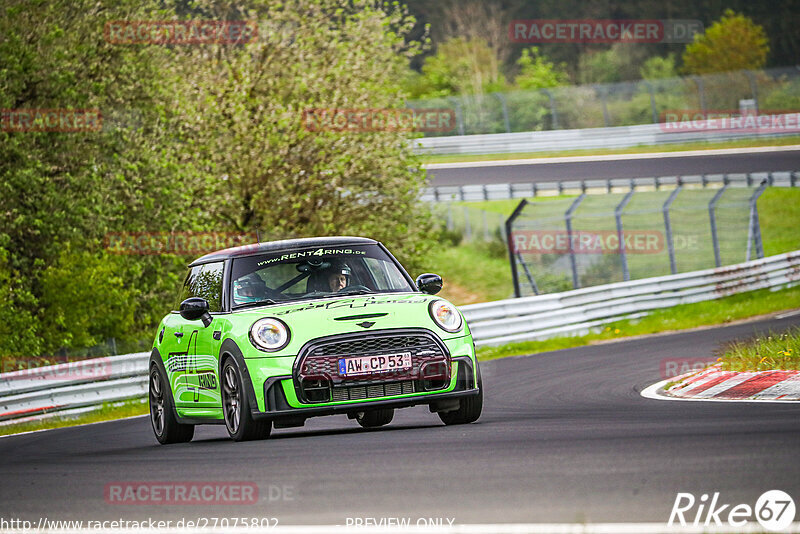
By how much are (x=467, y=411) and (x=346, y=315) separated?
4.36 feet

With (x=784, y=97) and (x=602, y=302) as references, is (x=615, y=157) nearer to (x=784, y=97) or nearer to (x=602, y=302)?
(x=784, y=97)

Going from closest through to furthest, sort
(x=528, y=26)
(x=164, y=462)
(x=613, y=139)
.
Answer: (x=164, y=462), (x=613, y=139), (x=528, y=26)

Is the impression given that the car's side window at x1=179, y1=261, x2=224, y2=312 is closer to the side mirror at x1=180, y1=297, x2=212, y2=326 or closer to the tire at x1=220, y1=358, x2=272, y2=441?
the side mirror at x1=180, y1=297, x2=212, y2=326

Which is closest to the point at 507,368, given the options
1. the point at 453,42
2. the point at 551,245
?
the point at 551,245

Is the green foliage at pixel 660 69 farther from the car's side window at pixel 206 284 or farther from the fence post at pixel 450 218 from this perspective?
the car's side window at pixel 206 284

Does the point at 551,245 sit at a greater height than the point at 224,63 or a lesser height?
lesser

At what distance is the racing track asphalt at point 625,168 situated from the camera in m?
41.2

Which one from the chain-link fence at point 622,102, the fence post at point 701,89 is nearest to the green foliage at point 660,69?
the chain-link fence at point 622,102

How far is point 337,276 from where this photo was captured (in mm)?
10633

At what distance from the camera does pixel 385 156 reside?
29422 millimetres

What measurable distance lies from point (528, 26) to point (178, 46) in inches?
2528

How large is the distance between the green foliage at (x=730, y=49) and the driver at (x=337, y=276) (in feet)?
201

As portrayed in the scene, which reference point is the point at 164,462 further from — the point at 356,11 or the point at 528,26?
the point at 528,26

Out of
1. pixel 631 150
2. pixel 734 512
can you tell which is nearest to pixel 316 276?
pixel 734 512
